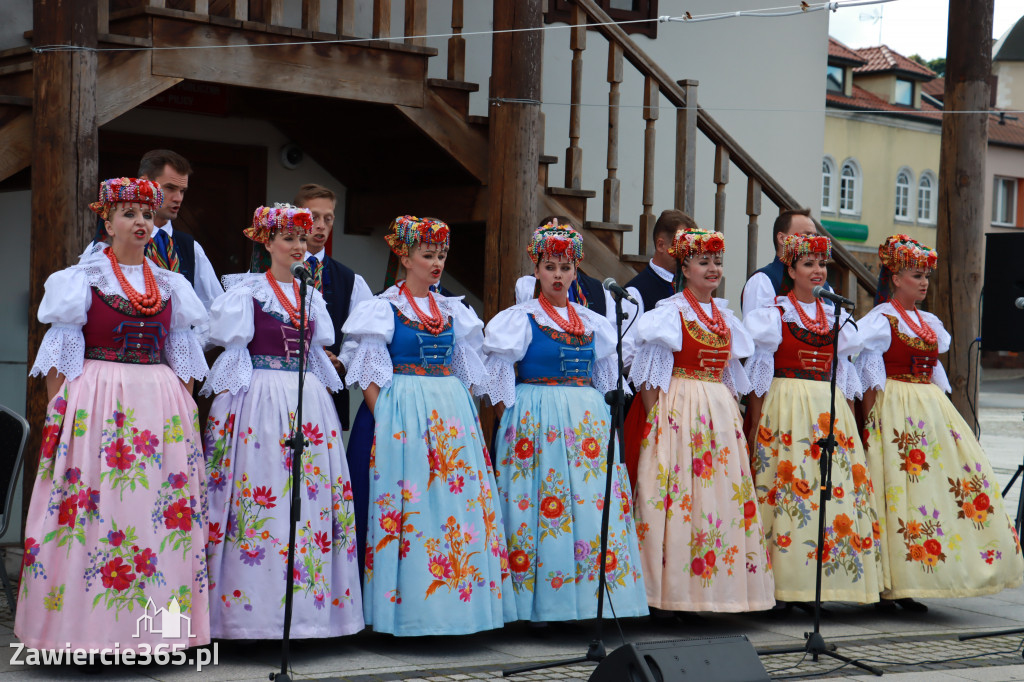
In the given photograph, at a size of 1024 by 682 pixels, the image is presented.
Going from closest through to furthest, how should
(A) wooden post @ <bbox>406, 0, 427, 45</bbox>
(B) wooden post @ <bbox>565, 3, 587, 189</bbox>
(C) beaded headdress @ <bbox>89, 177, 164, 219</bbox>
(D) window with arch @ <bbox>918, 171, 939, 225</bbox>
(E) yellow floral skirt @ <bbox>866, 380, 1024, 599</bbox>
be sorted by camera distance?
(C) beaded headdress @ <bbox>89, 177, 164, 219</bbox>
(E) yellow floral skirt @ <bbox>866, 380, 1024, 599</bbox>
(A) wooden post @ <bbox>406, 0, 427, 45</bbox>
(B) wooden post @ <bbox>565, 3, 587, 189</bbox>
(D) window with arch @ <bbox>918, 171, 939, 225</bbox>

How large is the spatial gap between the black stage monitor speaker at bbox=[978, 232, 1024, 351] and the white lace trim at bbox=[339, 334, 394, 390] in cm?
323

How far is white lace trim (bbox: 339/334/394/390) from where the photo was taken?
497 cm

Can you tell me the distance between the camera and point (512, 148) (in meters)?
6.79

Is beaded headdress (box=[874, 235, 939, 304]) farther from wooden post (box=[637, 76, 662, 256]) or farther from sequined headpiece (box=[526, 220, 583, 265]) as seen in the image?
sequined headpiece (box=[526, 220, 583, 265])

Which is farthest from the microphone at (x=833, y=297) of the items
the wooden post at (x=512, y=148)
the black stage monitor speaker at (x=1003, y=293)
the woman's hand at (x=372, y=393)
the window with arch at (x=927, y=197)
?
the window with arch at (x=927, y=197)

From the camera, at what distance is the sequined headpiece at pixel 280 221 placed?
15.9 feet

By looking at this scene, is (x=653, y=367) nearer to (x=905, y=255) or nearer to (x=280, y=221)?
(x=905, y=255)

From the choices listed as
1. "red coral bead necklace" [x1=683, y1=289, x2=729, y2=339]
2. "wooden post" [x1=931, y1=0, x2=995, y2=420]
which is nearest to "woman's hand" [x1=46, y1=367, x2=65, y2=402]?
"red coral bead necklace" [x1=683, y1=289, x2=729, y2=339]

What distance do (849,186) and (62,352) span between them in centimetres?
3036

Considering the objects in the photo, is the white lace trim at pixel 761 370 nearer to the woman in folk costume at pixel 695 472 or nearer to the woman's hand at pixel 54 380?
the woman in folk costume at pixel 695 472

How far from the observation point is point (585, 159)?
358 inches

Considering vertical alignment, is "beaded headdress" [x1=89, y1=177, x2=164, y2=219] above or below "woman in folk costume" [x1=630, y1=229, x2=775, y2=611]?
above

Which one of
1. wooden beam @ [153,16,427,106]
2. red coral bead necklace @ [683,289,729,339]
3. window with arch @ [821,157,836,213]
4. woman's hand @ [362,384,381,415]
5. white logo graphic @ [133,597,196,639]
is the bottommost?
white logo graphic @ [133,597,196,639]

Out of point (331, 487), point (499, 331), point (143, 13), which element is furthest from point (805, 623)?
point (143, 13)
